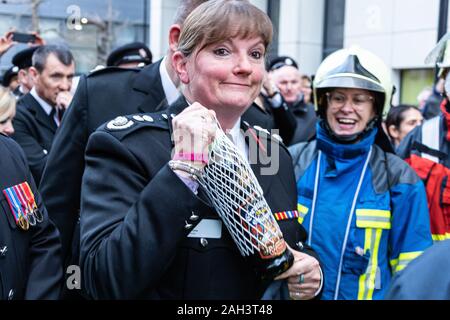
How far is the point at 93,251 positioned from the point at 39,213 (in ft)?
2.38

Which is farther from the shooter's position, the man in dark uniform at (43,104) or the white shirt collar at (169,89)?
the man in dark uniform at (43,104)

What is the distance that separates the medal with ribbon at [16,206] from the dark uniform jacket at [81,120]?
417mm

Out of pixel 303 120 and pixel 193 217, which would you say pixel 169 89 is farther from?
pixel 303 120

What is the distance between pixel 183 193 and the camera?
173 centimetres

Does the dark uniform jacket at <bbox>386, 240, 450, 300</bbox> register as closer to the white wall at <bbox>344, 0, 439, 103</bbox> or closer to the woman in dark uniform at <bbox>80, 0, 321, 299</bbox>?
the woman in dark uniform at <bbox>80, 0, 321, 299</bbox>

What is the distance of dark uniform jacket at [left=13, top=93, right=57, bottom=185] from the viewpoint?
4.19 metres

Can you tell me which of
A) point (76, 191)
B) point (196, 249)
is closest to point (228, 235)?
point (196, 249)

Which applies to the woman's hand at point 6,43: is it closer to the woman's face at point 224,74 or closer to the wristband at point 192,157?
the woman's face at point 224,74

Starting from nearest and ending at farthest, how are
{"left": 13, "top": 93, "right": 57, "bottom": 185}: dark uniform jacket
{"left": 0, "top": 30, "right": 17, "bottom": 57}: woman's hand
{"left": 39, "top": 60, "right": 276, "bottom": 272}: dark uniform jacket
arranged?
{"left": 39, "top": 60, "right": 276, "bottom": 272}: dark uniform jacket < {"left": 13, "top": 93, "right": 57, "bottom": 185}: dark uniform jacket < {"left": 0, "top": 30, "right": 17, "bottom": 57}: woman's hand

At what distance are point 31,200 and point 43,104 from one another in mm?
2440

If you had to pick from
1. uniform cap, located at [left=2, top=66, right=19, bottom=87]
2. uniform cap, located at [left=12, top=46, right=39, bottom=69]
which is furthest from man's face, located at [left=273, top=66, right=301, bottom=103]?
uniform cap, located at [left=2, top=66, right=19, bottom=87]

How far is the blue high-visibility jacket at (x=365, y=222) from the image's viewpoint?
110 inches

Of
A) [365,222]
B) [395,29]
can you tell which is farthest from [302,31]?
[365,222]

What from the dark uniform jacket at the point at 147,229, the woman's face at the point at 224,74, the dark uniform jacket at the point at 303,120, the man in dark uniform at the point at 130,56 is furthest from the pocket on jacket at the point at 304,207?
the dark uniform jacket at the point at 303,120
